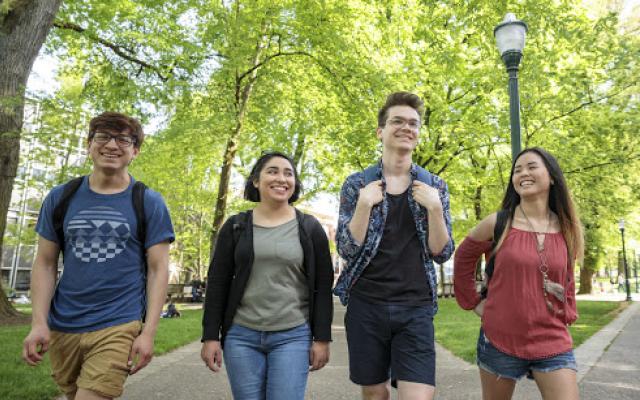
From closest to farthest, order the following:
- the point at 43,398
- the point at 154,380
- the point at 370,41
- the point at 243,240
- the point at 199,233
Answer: the point at 243,240
the point at 43,398
the point at 154,380
the point at 370,41
the point at 199,233

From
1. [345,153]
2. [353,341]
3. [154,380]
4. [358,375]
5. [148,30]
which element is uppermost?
[148,30]

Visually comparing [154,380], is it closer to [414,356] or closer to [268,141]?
[414,356]

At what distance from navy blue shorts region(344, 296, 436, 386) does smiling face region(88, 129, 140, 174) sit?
1483mm

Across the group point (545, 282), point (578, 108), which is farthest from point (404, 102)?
point (578, 108)

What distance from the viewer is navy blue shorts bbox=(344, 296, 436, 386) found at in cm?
260

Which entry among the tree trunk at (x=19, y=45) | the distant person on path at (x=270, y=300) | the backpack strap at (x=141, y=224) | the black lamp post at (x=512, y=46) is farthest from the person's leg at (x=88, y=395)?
the tree trunk at (x=19, y=45)

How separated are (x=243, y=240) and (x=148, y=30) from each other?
11682mm

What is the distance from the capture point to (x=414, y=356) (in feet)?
8.52

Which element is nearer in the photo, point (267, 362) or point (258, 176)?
point (267, 362)

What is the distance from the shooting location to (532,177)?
2955 mm

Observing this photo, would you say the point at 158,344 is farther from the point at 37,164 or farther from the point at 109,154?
the point at 37,164

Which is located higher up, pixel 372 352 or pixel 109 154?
pixel 109 154

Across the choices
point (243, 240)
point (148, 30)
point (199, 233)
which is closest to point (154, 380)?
point (243, 240)

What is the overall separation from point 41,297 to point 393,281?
1821 millimetres
